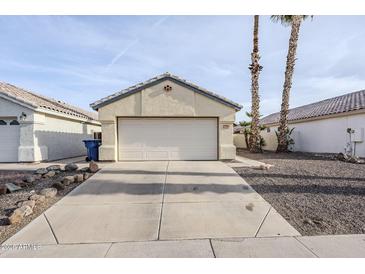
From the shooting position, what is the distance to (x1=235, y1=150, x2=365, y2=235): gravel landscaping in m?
4.44

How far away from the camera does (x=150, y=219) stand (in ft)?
15.6

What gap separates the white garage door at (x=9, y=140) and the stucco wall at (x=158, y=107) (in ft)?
14.3

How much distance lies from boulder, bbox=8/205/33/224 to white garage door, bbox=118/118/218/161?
23.1 feet

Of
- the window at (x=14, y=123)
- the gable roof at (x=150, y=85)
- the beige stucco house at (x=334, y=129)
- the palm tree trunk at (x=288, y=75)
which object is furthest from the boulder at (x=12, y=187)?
the beige stucco house at (x=334, y=129)

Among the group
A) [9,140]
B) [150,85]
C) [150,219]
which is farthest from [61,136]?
[150,219]

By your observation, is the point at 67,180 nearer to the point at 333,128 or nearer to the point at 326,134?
the point at 333,128

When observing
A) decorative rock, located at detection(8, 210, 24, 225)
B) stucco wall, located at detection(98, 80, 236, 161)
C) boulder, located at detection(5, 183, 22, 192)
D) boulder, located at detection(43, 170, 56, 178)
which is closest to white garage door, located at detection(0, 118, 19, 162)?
stucco wall, located at detection(98, 80, 236, 161)

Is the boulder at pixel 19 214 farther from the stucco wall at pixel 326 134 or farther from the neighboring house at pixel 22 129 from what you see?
the stucco wall at pixel 326 134

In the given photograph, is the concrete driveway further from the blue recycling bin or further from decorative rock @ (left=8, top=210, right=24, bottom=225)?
the blue recycling bin

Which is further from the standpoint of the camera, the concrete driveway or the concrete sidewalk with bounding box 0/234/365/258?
the concrete driveway

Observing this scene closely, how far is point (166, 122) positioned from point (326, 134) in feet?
34.3

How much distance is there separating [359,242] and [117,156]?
10154mm

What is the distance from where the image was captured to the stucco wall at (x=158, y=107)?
39.1ft

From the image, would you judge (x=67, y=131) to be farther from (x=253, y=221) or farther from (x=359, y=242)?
(x=359, y=242)
